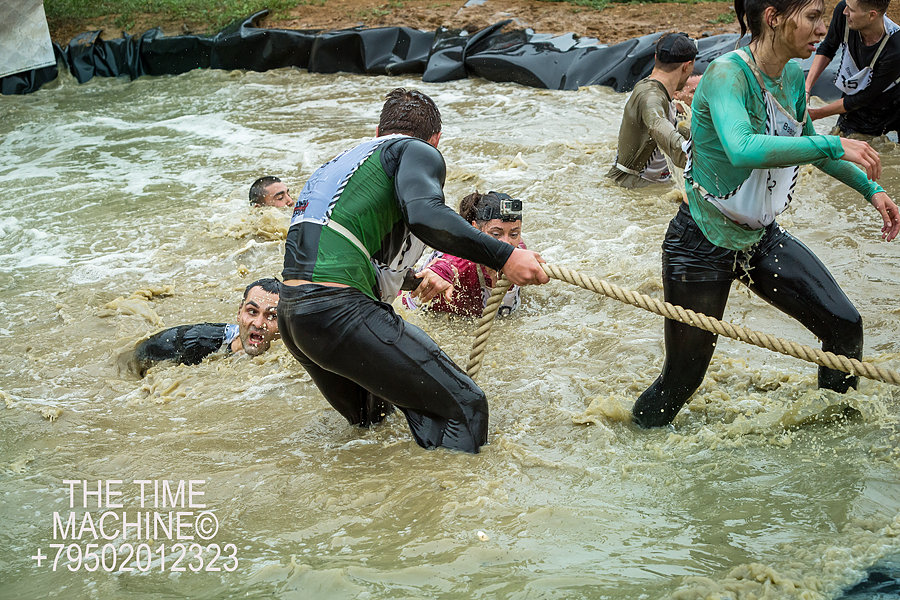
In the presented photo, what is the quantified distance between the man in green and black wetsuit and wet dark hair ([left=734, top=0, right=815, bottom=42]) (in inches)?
46.5

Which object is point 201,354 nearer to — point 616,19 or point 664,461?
point 664,461

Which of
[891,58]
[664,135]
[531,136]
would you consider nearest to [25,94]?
[531,136]

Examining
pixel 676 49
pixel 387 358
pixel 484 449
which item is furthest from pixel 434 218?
pixel 676 49

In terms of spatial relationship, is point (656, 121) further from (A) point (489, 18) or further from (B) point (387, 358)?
(A) point (489, 18)

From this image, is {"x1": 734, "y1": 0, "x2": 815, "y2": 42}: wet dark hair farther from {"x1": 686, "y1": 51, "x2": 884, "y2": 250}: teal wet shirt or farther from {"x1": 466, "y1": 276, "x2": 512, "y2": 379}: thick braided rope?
{"x1": 466, "y1": 276, "x2": 512, "y2": 379}: thick braided rope

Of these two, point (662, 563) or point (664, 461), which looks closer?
point (662, 563)

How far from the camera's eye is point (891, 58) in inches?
273

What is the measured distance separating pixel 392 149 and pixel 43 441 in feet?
8.00

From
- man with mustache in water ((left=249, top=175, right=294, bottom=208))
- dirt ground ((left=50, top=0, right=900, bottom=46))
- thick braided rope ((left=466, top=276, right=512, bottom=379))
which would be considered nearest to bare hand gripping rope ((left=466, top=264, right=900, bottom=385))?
thick braided rope ((left=466, top=276, right=512, bottom=379))

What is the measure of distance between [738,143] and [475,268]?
8.41 feet

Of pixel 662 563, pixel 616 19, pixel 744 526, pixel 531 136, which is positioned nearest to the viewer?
pixel 662 563

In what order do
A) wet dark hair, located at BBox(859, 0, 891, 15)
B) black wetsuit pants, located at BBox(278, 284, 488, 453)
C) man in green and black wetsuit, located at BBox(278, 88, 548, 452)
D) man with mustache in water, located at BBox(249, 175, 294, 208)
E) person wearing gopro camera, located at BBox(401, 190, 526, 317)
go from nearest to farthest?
man in green and black wetsuit, located at BBox(278, 88, 548, 452) → black wetsuit pants, located at BBox(278, 284, 488, 453) → person wearing gopro camera, located at BBox(401, 190, 526, 317) → wet dark hair, located at BBox(859, 0, 891, 15) → man with mustache in water, located at BBox(249, 175, 294, 208)

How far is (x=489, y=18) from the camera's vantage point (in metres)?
13.2

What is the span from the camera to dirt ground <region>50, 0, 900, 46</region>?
12.1 meters
